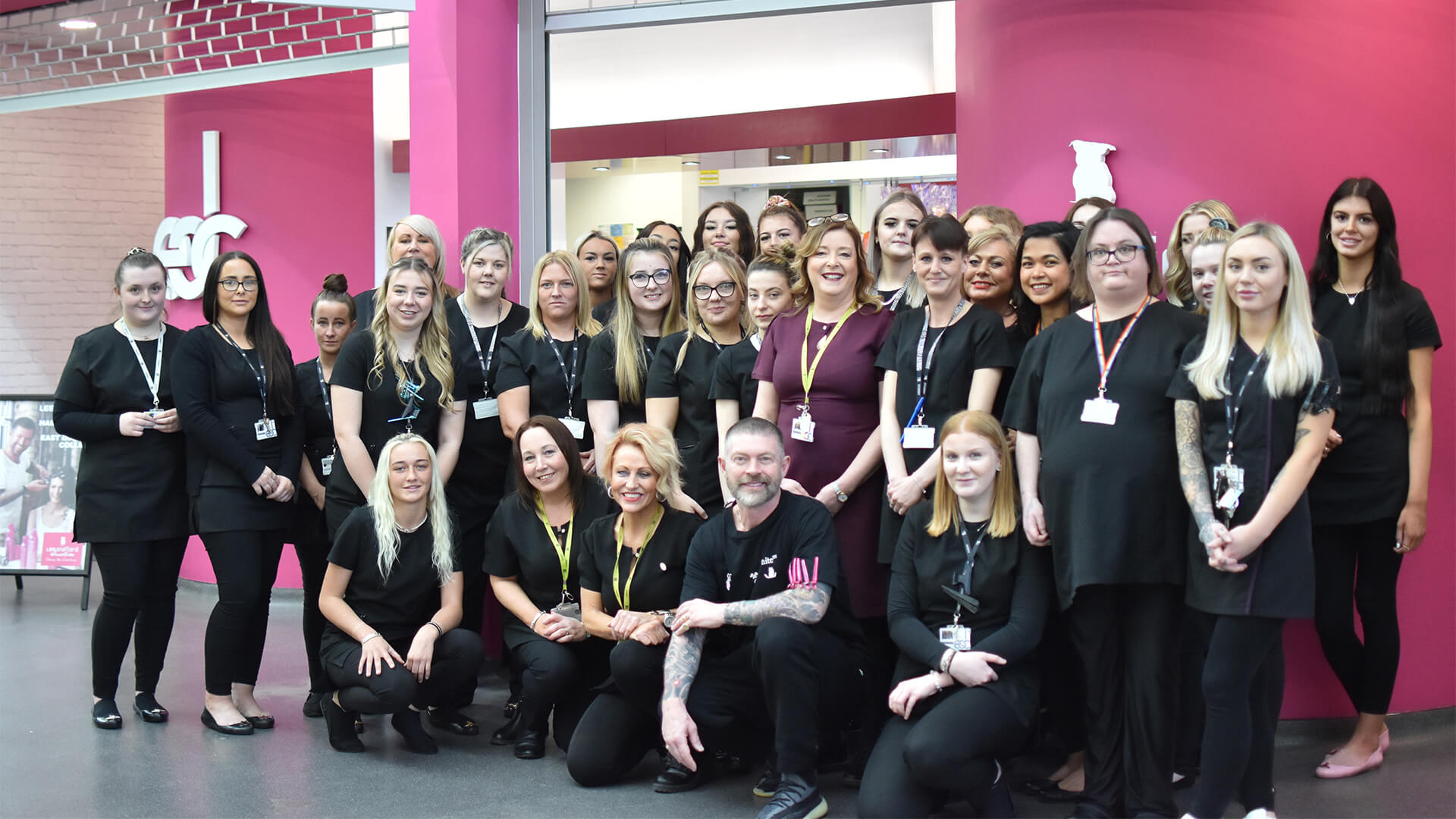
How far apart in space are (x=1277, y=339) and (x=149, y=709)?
3.82 m

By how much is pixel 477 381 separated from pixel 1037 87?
2247mm

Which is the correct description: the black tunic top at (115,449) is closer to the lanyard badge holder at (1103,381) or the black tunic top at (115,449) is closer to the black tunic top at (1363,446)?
the lanyard badge holder at (1103,381)

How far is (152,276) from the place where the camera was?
13.7ft

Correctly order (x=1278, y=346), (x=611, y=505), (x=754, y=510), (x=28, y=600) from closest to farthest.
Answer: (x=1278, y=346) < (x=754, y=510) < (x=611, y=505) < (x=28, y=600)

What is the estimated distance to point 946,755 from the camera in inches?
119

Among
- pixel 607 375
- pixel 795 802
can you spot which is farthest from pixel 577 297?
pixel 795 802

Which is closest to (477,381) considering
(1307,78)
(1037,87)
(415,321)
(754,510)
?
(415,321)

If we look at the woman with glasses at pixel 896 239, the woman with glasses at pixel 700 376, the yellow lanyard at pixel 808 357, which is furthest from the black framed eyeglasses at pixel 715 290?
the woman with glasses at pixel 896 239

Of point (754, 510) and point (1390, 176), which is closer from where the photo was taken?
point (754, 510)

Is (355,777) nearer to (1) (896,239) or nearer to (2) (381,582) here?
(2) (381,582)

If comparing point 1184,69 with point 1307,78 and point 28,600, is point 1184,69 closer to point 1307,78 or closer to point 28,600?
point 1307,78

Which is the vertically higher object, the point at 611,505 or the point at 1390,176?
the point at 1390,176

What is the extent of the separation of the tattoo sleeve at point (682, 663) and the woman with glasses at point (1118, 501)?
976 millimetres

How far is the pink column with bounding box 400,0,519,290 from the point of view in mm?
5020
